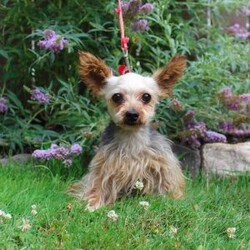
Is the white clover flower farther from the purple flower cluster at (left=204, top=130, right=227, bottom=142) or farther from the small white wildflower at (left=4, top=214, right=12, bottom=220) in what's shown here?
the purple flower cluster at (left=204, top=130, right=227, bottom=142)

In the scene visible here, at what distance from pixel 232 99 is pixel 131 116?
1.58 m

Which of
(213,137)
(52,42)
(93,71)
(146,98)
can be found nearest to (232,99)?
(213,137)

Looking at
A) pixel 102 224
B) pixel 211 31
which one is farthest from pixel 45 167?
pixel 211 31

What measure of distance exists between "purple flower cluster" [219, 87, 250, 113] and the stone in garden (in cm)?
38

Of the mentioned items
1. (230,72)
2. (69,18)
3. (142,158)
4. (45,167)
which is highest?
(69,18)

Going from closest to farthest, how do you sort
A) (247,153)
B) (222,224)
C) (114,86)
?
(222,224), (114,86), (247,153)

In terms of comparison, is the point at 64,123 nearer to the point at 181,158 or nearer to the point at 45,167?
the point at 45,167

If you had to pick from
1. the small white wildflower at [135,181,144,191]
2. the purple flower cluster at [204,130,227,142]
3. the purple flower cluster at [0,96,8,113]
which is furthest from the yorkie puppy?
the purple flower cluster at [0,96,8,113]

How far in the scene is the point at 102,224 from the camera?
3625 millimetres

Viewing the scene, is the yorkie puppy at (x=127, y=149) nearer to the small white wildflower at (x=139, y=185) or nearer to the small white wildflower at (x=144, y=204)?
the small white wildflower at (x=139, y=185)

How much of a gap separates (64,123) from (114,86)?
4.66ft

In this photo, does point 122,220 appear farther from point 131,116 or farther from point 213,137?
point 213,137

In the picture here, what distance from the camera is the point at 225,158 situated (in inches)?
215

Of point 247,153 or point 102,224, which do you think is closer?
point 102,224
